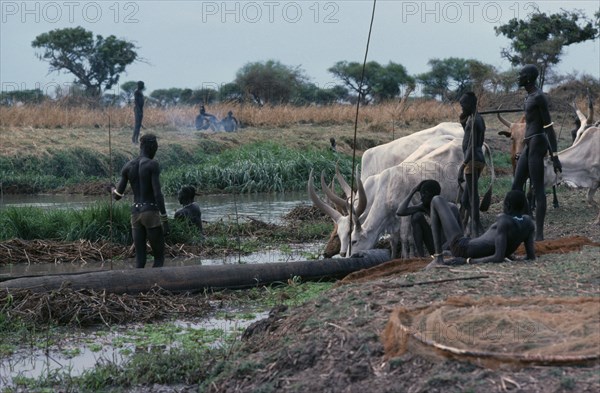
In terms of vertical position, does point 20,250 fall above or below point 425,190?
below

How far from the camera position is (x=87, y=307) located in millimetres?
8047

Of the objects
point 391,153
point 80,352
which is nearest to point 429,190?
point 80,352

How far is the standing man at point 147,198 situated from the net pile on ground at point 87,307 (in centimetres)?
140

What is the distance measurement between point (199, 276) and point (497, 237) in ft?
8.94

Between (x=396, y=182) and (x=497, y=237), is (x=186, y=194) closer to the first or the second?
(x=396, y=182)

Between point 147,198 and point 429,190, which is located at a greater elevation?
point 429,190

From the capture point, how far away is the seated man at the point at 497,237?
26.1ft

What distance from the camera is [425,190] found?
8.95 m

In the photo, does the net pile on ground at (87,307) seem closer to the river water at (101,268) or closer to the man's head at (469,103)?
the river water at (101,268)

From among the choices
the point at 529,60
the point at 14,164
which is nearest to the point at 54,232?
the point at 14,164

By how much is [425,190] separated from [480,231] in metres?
1.99

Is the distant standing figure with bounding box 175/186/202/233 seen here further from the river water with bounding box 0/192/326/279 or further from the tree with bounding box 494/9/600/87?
the tree with bounding box 494/9/600/87

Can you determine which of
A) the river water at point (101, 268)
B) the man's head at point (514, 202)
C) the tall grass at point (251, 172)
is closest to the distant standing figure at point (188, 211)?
the river water at point (101, 268)

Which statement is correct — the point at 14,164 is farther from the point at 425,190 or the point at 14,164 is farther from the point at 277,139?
the point at 425,190
